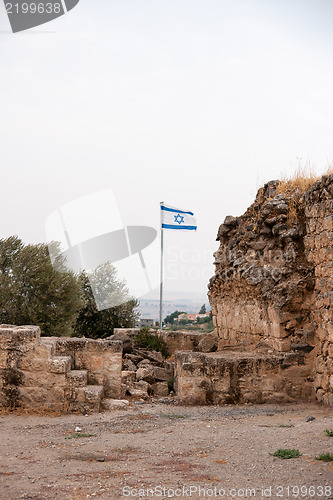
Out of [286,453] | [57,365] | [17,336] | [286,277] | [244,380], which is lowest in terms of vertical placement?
[286,453]

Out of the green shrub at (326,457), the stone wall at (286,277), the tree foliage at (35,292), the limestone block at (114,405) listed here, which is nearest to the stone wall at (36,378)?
the limestone block at (114,405)

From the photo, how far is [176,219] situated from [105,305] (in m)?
9.35

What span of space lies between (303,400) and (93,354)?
3594 mm

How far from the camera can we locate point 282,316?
8336 mm

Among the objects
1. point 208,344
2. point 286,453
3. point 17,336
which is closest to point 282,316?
point 208,344

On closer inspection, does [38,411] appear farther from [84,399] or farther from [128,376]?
[128,376]

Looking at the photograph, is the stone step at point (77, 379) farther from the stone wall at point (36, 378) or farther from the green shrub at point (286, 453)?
the green shrub at point (286, 453)

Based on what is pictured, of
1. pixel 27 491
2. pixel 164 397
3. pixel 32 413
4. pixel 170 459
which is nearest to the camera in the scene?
pixel 27 491

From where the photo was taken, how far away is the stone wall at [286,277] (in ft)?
25.3

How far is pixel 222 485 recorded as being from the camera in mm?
3936

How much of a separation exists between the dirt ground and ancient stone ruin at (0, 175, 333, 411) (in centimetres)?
52

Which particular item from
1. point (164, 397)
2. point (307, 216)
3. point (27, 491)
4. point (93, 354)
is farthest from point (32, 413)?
point (307, 216)

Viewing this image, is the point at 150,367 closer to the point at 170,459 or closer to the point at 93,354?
the point at 93,354

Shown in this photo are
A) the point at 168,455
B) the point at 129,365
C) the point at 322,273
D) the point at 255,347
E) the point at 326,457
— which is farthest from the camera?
the point at 129,365
